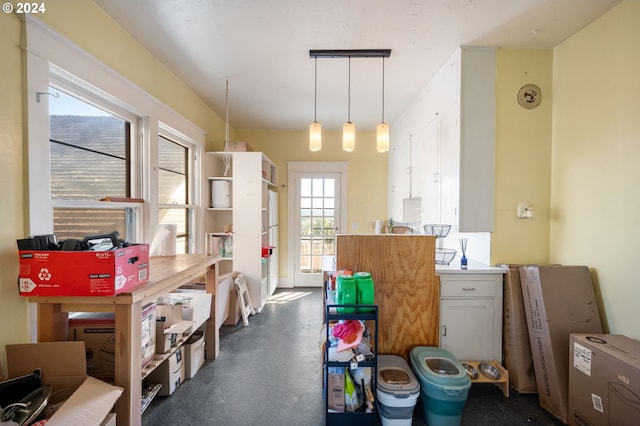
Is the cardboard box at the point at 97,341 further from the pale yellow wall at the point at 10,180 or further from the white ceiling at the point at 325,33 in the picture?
the white ceiling at the point at 325,33

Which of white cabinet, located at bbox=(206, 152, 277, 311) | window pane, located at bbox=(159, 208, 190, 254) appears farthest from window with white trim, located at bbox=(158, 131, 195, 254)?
white cabinet, located at bbox=(206, 152, 277, 311)

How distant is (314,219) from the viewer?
4590mm

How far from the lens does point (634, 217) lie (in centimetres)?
163

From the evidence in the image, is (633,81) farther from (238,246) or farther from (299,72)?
(238,246)

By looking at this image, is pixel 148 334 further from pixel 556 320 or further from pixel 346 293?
pixel 556 320

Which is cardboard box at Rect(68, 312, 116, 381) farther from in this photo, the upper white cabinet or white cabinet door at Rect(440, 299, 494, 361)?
the upper white cabinet

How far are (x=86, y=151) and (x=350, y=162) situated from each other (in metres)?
3.50

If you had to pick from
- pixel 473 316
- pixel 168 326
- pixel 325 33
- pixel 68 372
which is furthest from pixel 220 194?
pixel 473 316

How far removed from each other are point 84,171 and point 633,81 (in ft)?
11.7

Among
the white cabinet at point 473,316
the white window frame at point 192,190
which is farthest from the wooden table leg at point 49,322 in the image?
the white cabinet at point 473,316

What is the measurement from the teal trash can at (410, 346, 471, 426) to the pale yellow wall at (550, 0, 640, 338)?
1117 mm

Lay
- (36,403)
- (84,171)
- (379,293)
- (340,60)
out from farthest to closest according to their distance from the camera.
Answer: (340,60) < (379,293) < (84,171) < (36,403)

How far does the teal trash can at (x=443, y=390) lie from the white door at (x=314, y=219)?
9.56 feet

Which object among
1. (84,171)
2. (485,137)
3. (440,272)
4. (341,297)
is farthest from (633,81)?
(84,171)
